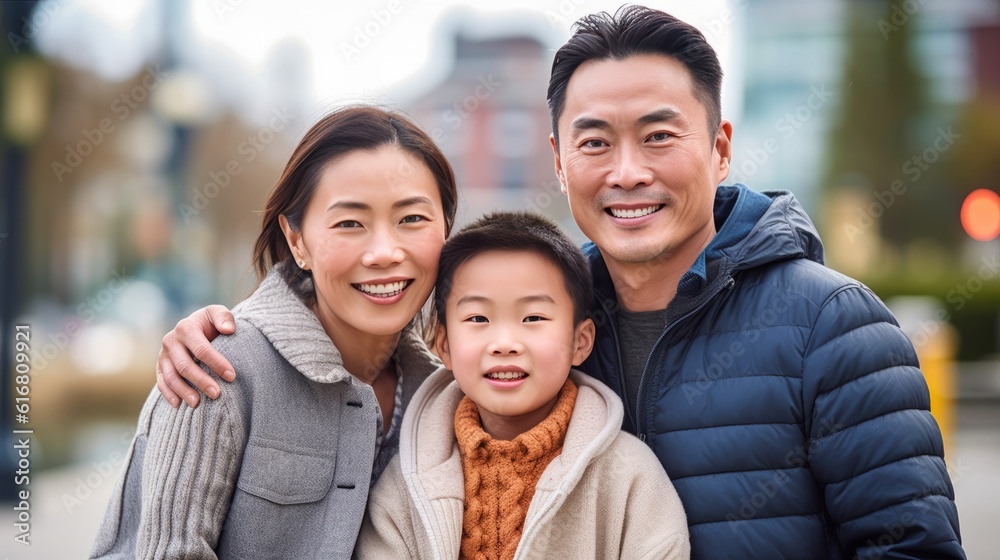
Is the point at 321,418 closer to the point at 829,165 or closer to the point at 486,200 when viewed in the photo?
the point at 829,165

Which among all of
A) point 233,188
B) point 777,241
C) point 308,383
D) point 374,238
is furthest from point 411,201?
point 233,188

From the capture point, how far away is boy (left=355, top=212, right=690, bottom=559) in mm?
2672

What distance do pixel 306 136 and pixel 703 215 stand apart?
136cm

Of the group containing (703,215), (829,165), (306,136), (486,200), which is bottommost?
(486,200)

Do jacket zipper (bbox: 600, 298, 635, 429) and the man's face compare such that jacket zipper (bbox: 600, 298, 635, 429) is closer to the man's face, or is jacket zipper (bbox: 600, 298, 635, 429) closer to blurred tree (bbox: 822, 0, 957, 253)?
the man's face

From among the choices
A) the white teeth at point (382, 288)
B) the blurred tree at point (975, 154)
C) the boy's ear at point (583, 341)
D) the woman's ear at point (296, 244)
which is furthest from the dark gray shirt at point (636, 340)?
the blurred tree at point (975, 154)

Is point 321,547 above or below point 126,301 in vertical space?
above

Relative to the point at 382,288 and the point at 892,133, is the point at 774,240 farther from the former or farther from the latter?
the point at 892,133

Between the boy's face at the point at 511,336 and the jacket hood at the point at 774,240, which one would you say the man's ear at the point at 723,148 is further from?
the boy's face at the point at 511,336

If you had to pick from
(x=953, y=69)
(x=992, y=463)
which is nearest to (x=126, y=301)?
(x=992, y=463)

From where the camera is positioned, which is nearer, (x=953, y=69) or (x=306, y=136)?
(x=306, y=136)

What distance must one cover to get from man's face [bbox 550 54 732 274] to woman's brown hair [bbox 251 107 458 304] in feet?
1.64

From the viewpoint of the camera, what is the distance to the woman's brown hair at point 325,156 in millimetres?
3027

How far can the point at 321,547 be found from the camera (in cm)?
280
